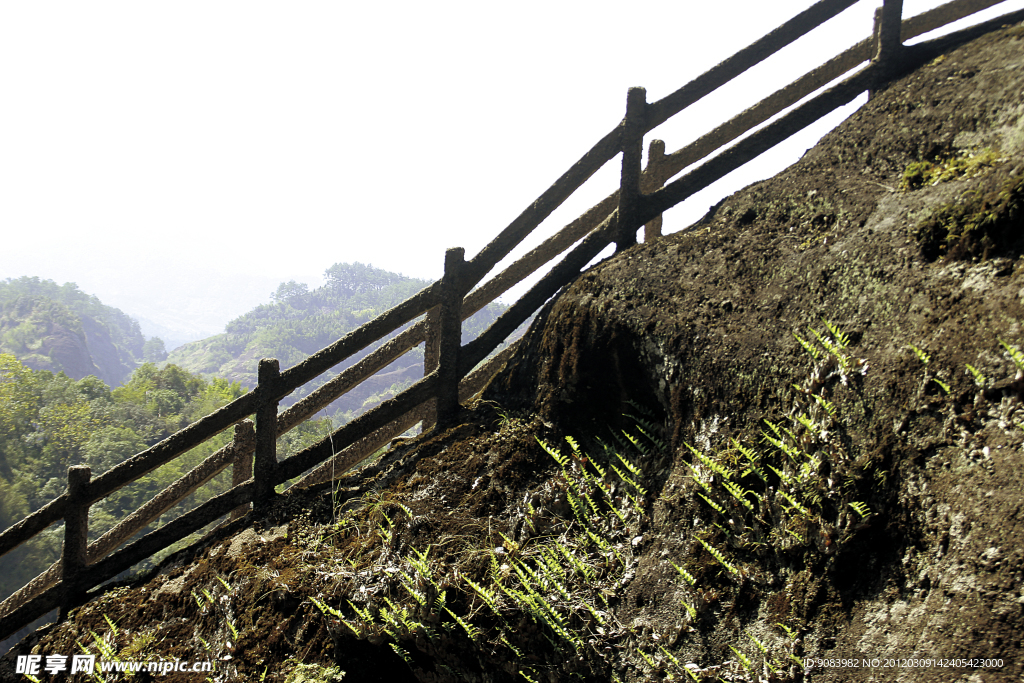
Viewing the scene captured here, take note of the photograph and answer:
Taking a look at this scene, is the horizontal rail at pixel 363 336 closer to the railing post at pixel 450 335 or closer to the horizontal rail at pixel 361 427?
the railing post at pixel 450 335

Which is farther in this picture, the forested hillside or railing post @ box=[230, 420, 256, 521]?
the forested hillside

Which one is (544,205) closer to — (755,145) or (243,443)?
(755,145)

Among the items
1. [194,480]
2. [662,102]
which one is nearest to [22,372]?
[194,480]

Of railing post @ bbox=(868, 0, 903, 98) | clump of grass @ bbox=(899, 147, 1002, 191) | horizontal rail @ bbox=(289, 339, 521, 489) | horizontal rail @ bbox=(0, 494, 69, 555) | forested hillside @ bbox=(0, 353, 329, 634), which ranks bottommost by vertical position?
horizontal rail @ bbox=(0, 494, 69, 555)

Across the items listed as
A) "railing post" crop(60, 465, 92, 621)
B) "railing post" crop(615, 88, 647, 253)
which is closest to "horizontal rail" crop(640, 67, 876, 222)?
"railing post" crop(615, 88, 647, 253)

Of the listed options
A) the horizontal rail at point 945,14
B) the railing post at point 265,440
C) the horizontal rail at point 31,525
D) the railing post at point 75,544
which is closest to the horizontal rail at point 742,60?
the horizontal rail at point 945,14

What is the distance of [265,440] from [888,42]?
653cm

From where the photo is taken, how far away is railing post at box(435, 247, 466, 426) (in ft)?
18.3

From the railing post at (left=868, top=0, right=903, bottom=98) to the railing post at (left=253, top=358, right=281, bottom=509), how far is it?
5.86 meters

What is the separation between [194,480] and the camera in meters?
6.64

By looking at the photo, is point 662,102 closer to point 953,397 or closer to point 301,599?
point 953,397

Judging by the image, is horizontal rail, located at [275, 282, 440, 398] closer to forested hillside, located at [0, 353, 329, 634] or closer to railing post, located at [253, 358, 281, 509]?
railing post, located at [253, 358, 281, 509]

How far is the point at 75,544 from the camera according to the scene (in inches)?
221

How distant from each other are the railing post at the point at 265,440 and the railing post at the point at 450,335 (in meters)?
1.53
